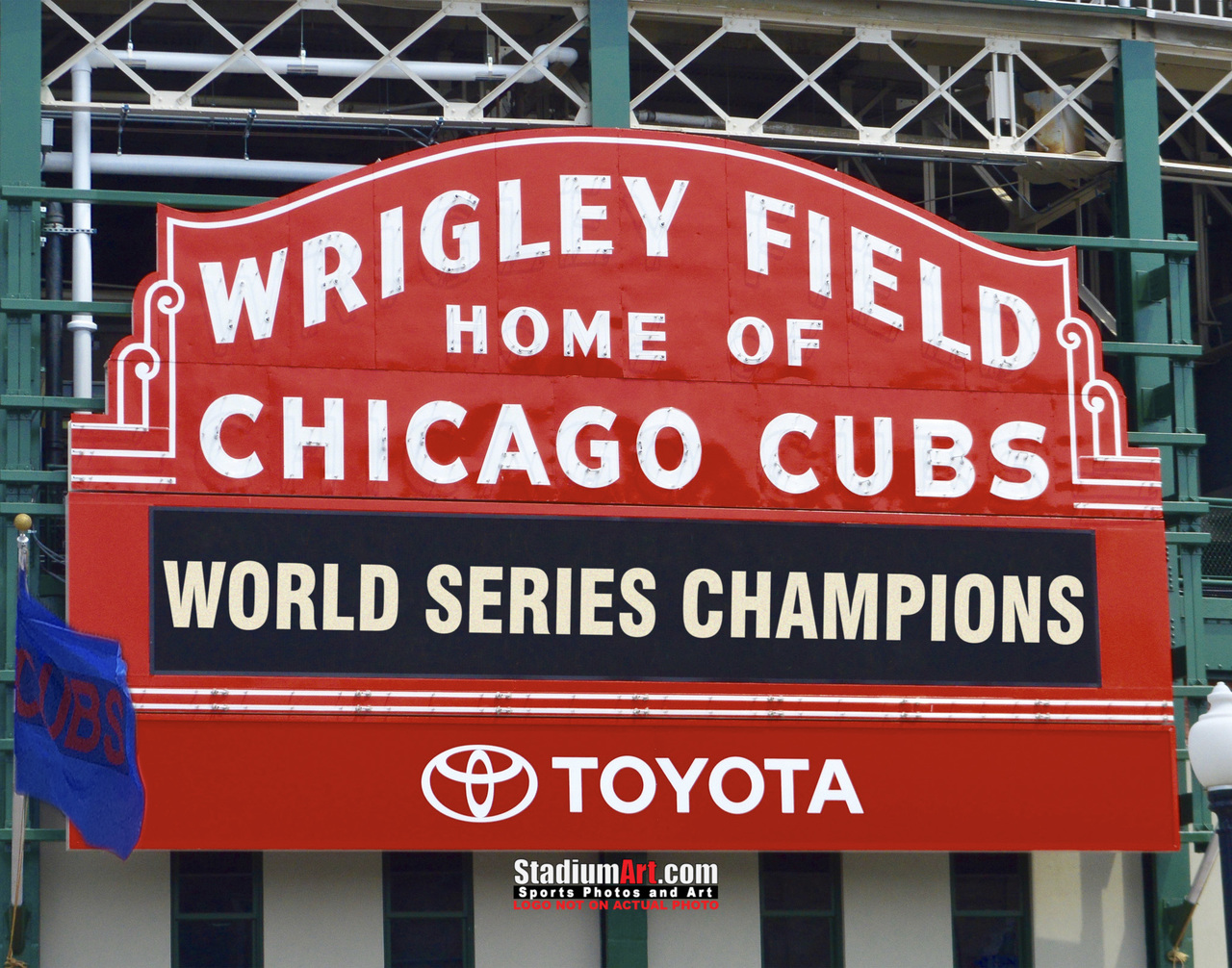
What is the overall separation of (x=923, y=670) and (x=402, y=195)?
265 inches

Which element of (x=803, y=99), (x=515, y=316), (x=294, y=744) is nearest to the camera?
(x=294, y=744)

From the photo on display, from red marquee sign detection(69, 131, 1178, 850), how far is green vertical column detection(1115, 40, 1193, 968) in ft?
3.54

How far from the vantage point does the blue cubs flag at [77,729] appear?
16781mm

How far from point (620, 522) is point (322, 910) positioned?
4538 mm

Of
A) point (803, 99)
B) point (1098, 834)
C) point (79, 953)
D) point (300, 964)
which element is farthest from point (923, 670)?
point (803, 99)

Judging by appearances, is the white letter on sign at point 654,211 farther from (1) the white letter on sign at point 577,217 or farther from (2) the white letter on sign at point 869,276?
(2) the white letter on sign at point 869,276

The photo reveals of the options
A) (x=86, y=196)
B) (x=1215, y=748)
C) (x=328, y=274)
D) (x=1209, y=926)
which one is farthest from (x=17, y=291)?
(x=1209, y=926)

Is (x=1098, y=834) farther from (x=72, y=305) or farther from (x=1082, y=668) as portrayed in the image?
(x=72, y=305)

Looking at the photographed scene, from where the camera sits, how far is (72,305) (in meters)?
19.7

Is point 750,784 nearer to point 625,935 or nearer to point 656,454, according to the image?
point 625,935

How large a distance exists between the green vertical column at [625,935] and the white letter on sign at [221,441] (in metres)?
4.97

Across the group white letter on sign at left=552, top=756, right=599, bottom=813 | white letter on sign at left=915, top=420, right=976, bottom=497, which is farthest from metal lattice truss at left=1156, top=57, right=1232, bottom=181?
white letter on sign at left=552, top=756, right=599, bottom=813

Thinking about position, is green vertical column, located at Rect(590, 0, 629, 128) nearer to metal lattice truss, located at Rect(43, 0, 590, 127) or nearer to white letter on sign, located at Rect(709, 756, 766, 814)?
metal lattice truss, located at Rect(43, 0, 590, 127)

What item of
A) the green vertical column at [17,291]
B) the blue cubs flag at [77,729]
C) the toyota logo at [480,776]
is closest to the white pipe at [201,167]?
the green vertical column at [17,291]
